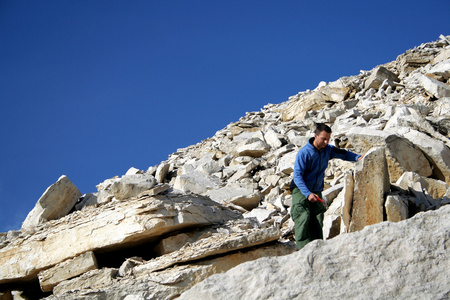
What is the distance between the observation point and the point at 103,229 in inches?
247

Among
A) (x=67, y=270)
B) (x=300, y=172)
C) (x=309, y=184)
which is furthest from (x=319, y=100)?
(x=67, y=270)

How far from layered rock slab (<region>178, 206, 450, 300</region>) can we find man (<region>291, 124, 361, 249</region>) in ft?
6.04

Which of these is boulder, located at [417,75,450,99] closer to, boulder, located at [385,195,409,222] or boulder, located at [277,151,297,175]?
boulder, located at [277,151,297,175]

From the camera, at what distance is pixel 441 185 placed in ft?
22.9

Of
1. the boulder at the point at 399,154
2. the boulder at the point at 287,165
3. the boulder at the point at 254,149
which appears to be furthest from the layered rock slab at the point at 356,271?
the boulder at the point at 254,149

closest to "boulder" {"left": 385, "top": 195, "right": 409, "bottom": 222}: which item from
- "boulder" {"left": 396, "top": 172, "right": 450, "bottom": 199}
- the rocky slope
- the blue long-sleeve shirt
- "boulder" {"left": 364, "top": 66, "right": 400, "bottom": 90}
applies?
the rocky slope

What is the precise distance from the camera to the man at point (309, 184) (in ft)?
17.3

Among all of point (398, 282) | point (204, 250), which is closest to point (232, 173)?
point (204, 250)

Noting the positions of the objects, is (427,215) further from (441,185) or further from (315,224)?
(441,185)

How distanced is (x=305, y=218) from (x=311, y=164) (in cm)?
70

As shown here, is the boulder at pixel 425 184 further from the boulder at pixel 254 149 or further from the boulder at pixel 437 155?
the boulder at pixel 254 149


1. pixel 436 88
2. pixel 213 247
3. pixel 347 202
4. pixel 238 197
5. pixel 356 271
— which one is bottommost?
pixel 356 271

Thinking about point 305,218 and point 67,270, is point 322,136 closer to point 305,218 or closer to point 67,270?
point 305,218

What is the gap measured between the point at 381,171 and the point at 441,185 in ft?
6.77
